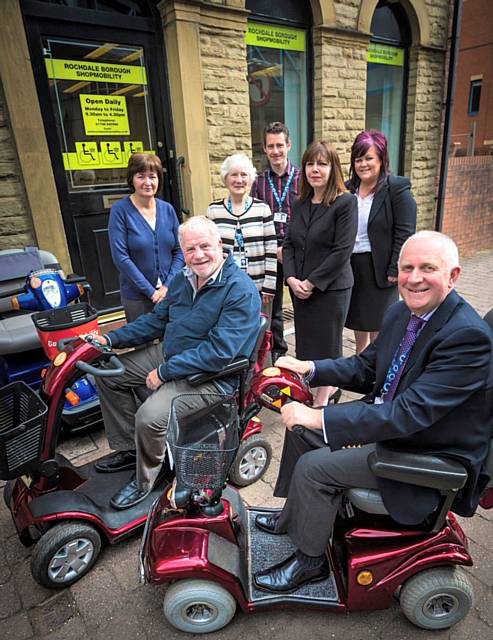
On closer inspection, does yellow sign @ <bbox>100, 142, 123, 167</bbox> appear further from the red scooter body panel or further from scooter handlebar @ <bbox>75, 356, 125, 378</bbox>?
the red scooter body panel

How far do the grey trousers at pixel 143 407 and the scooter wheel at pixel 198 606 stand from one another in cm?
67

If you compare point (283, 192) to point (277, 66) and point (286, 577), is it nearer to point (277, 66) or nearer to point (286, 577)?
point (286, 577)

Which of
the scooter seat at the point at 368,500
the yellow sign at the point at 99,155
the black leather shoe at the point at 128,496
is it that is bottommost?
the black leather shoe at the point at 128,496

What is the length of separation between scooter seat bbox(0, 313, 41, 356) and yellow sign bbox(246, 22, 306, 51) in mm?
4564

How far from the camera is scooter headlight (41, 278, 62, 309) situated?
2994 mm

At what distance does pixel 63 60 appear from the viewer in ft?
14.2

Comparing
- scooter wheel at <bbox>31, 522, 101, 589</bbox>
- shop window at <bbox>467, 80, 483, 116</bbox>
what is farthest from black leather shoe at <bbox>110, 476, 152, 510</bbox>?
shop window at <bbox>467, 80, 483, 116</bbox>

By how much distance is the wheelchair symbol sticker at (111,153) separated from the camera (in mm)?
4773

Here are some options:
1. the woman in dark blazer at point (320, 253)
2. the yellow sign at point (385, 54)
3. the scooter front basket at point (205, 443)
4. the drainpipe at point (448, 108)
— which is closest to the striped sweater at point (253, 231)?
the woman in dark blazer at point (320, 253)

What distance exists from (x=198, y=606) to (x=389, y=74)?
8041 mm

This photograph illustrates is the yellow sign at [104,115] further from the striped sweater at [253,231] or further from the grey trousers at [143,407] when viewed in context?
the grey trousers at [143,407]

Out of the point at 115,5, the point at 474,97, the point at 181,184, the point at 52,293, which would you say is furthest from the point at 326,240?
the point at 474,97

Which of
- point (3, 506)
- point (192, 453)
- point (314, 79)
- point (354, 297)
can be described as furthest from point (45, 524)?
point (314, 79)

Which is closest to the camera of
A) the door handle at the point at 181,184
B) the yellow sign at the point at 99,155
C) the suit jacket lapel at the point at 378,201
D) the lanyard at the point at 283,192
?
the suit jacket lapel at the point at 378,201
